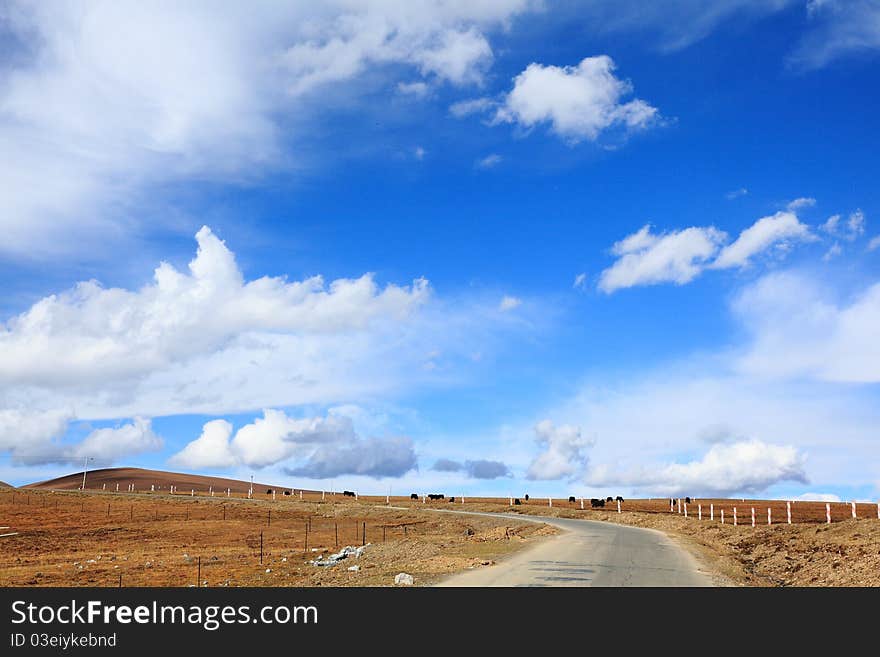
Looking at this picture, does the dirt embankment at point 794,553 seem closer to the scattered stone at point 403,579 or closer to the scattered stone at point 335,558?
the scattered stone at point 403,579

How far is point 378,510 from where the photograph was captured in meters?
86.1

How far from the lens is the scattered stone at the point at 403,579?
22.1 meters

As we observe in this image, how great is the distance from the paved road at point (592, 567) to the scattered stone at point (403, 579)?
1156 mm

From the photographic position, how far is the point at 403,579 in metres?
22.5

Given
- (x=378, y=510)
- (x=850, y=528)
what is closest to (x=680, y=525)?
(x=850, y=528)

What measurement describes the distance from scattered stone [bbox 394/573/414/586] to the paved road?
1.16m

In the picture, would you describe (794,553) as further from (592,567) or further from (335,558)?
(335,558)

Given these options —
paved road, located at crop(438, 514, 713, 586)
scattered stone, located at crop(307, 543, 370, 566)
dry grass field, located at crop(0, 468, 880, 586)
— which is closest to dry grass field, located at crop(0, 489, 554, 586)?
dry grass field, located at crop(0, 468, 880, 586)

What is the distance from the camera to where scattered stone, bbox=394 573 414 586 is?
22062 millimetres

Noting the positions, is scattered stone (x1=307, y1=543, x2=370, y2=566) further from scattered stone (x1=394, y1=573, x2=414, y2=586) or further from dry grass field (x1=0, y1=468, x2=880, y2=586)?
scattered stone (x1=394, y1=573, x2=414, y2=586)

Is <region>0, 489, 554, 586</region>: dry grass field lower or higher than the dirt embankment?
lower

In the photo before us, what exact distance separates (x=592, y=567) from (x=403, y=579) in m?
8.02

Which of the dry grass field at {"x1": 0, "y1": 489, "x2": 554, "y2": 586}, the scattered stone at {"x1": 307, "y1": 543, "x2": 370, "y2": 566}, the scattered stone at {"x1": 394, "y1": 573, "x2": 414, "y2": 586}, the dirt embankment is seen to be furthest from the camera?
the scattered stone at {"x1": 307, "y1": 543, "x2": 370, "y2": 566}
